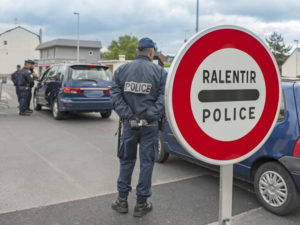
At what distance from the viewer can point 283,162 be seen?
362cm

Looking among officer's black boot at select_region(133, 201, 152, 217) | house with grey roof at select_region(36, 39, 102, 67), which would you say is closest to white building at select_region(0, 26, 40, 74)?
house with grey roof at select_region(36, 39, 102, 67)

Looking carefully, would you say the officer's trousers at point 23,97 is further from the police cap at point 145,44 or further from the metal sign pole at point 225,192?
the metal sign pole at point 225,192

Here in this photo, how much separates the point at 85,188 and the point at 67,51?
220 ft

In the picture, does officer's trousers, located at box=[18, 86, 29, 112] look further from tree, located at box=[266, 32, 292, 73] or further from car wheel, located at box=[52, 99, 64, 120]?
tree, located at box=[266, 32, 292, 73]

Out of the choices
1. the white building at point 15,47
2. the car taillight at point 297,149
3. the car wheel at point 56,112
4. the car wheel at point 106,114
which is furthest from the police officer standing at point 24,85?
the white building at point 15,47

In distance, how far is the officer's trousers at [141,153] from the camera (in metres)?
3.55

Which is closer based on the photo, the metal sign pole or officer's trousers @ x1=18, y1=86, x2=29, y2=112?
the metal sign pole

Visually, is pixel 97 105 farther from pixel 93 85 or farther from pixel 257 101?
pixel 257 101

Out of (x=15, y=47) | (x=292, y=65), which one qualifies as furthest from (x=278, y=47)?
(x=15, y=47)

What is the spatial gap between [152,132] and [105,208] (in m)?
1.03

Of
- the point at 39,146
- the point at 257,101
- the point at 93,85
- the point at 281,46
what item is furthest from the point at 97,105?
the point at 281,46

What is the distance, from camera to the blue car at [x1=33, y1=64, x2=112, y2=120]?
1021 centimetres

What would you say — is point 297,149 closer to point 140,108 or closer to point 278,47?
point 140,108

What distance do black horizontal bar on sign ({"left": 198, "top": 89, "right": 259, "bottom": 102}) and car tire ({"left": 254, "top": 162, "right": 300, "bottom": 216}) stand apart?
2.40 metres
